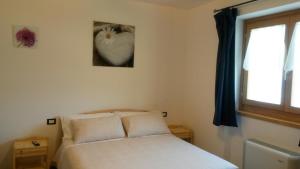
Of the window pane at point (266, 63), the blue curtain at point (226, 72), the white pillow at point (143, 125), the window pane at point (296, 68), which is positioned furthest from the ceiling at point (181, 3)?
the white pillow at point (143, 125)

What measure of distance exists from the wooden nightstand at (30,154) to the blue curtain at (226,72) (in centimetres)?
210

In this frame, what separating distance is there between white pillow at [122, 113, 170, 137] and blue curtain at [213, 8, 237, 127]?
29.0 inches

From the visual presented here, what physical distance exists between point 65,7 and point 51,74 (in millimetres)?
866

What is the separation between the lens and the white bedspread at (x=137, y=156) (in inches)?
88.2

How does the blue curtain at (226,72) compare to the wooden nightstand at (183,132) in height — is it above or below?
above

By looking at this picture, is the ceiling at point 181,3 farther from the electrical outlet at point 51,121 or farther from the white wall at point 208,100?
the electrical outlet at point 51,121

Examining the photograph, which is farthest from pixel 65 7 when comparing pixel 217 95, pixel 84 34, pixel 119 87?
pixel 217 95

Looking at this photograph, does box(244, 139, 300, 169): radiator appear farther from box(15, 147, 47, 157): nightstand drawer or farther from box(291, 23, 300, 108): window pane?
box(15, 147, 47, 157): nightstand drawer

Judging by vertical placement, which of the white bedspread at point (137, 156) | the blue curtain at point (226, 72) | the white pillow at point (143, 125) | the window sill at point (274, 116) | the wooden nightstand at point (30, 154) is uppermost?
the blue curtain at point (226, 72)

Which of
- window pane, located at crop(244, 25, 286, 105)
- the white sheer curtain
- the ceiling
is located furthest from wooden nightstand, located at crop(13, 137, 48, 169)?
the white sheer curtain

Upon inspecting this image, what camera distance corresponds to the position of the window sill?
249 centimetres

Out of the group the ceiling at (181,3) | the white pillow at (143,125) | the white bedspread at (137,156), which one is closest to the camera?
the white bedspread at (137,156)

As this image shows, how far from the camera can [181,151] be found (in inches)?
104

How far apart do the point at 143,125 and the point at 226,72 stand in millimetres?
1237
